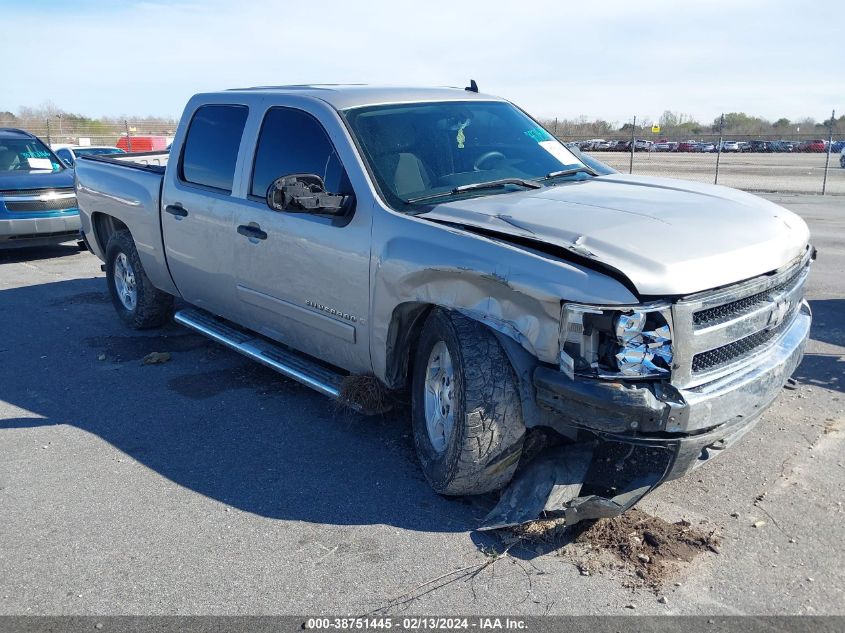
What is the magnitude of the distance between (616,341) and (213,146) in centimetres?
367

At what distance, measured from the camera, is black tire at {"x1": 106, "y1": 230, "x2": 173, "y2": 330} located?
684cm

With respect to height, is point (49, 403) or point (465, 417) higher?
point (465, 417)

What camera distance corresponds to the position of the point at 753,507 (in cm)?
376

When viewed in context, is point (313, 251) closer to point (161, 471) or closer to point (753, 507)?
point (161, 471)

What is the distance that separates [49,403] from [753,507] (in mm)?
4563

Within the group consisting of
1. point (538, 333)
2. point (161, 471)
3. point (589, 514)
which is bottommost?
point (161, 471)

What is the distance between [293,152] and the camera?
16.1 ft

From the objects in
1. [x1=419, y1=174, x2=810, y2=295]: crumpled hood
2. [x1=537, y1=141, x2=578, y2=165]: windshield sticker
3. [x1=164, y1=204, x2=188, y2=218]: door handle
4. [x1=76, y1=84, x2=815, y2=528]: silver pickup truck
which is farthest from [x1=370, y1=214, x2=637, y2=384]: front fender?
[x1=164, y1=204, x2=188, y2=218]: door handle

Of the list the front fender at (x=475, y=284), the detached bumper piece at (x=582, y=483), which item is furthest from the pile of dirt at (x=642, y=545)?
the front fender at (x=475, y=284)

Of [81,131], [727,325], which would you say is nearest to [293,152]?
[727,325]

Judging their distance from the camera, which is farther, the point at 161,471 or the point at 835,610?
the point at 161,471

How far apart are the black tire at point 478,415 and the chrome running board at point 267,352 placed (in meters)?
0.92

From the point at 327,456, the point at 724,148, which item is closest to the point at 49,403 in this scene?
the point at 327,456

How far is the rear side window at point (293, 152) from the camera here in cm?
457
